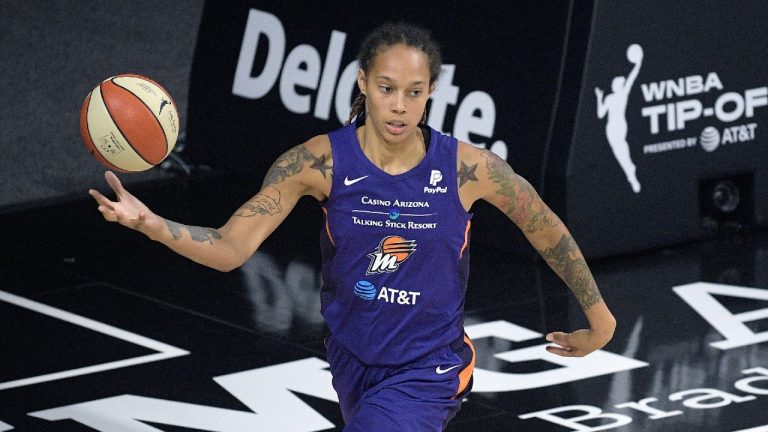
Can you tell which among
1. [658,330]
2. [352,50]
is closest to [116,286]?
[352,50]

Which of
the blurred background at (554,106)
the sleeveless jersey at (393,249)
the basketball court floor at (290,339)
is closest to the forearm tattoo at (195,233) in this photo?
the sleeveless jersey at (393,249)

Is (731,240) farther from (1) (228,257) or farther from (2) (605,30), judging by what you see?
(1) (228,257)

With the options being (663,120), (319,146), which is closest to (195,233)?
(319,146)

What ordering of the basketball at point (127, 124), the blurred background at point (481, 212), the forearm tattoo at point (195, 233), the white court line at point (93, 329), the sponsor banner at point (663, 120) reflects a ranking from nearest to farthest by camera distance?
1. the forearm tattoo at point (195, 233)
2. the basketball at point (127, 124)
3. the blurred background at point (481, 212)
4. the white court line at point (93, 329)
5. the sponsor banner at point (663, 120)

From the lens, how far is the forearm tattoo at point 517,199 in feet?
16.8

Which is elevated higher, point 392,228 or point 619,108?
point 619,108

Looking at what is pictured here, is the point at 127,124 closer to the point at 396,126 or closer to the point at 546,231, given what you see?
the point at 396,126

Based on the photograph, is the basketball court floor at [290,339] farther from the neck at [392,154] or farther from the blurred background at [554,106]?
the neck at [392,154]

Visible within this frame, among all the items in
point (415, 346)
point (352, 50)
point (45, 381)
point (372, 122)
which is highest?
point (352, 50)

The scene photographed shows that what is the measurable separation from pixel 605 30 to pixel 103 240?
3530mm

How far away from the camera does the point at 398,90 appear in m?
4.86

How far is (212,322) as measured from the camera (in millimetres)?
8469

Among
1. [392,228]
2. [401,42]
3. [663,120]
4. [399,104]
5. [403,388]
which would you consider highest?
[663,120]

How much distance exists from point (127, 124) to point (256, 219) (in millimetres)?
1000
